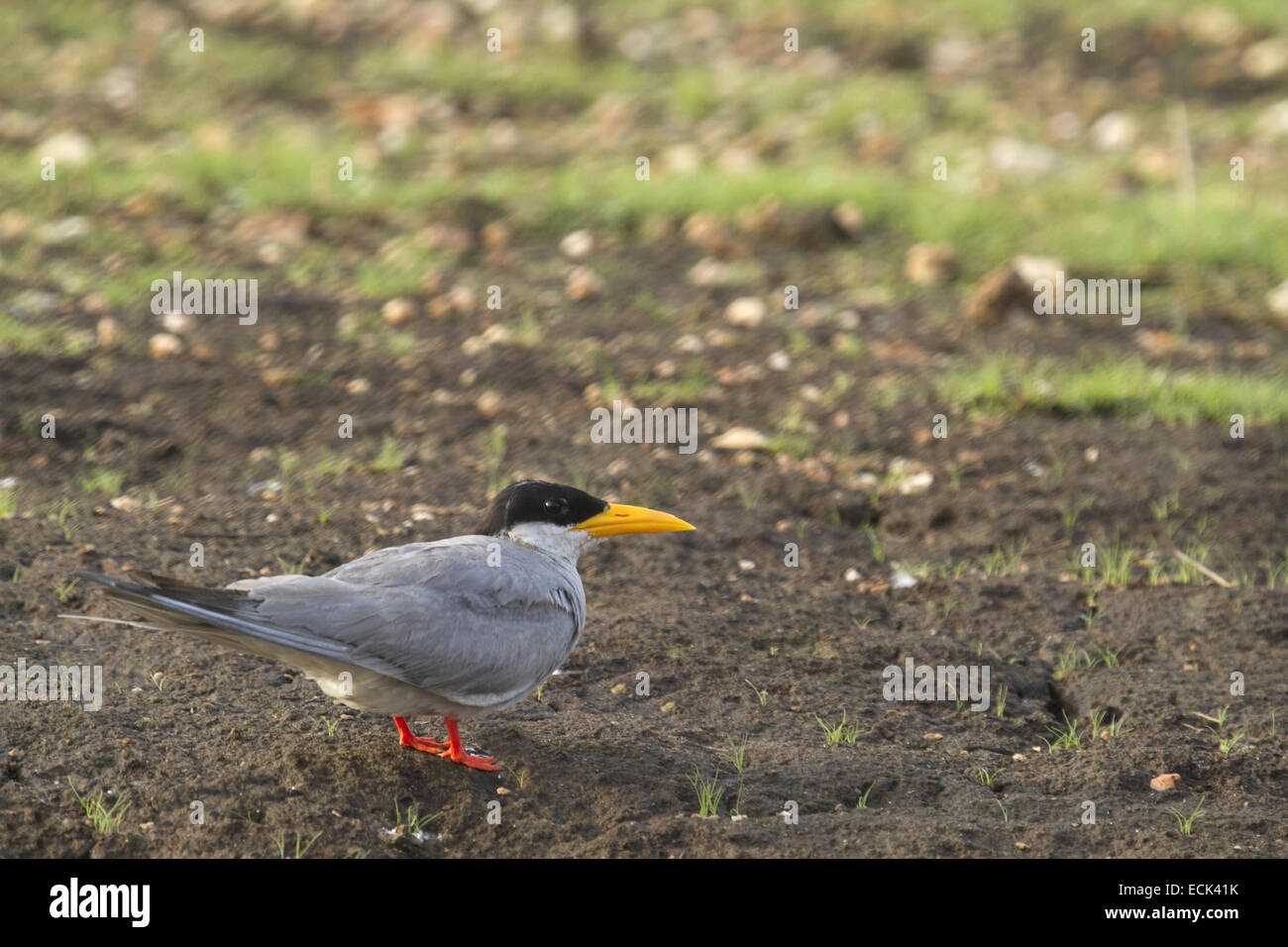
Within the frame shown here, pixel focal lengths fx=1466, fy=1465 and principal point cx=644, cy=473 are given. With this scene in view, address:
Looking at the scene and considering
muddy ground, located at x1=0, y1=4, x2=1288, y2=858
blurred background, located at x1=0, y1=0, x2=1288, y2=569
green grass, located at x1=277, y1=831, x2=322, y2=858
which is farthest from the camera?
blurred background, located at x1=0, y1=0, x2=1288, y2=569

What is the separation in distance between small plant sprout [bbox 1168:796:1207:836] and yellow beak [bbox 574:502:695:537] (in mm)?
1817

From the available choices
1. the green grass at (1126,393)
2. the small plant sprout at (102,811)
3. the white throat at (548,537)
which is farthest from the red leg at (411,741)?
the green grass at (1126,393)

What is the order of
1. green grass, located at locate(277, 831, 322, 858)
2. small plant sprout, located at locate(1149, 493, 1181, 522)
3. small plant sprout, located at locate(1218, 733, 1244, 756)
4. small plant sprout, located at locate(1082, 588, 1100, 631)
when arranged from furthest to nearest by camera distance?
1. small plant sprout, located at locate(1149, 493, 1181, 522)
2. small plant sprout, located at locate(1082, 588, 1100, 631)
3. small plant sprout, located at locate(1218, 733, 1244, 756)
4. green grass, located at locate(277, 831, 322, 858)

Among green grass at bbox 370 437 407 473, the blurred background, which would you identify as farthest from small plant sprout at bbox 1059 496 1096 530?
green grass at bbox 370 437 407 473

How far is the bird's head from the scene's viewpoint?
4.96 metres

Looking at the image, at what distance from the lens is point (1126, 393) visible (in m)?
7.88

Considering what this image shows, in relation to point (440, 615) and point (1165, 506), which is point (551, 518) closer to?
point (440, 615)

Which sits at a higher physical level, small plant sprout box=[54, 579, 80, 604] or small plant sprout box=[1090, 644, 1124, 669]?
small plant sprout box=[54, 579, 80, 604]

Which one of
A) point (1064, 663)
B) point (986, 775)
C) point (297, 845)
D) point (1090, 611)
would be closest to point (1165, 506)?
point (1090, 611)

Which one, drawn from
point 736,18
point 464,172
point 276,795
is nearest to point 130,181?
point 464,172

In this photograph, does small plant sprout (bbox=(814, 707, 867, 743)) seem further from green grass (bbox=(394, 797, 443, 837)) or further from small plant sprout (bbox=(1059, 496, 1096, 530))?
small plant sprout (bbox=(1059, 496, 1096, 530))

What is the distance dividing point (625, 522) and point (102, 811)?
1.91m

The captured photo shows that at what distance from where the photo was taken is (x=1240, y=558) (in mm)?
6387

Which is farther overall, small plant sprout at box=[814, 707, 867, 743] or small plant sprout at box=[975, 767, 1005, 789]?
small plant sprout at box=[814, 707, 867, 743]
